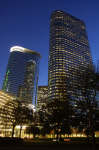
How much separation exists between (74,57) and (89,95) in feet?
492

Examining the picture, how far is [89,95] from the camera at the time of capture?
25297 mm

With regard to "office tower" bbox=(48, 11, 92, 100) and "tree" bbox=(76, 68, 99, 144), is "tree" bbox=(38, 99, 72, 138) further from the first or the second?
"office tower" bbox=(48, 11, 92, 100)

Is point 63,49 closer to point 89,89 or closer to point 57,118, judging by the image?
point 57,118

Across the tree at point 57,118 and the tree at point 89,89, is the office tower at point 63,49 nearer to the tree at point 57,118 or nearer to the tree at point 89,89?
the tree at point 57,118

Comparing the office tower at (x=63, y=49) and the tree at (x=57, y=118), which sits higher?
the office tower at (x=63, y=49)

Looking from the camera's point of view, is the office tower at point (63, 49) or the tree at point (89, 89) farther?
the office tower at point (63, 49)

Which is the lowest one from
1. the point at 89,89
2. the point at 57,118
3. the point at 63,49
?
the point at 57,118

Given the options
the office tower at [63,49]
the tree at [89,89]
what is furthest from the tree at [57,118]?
the office tower at [63,49]

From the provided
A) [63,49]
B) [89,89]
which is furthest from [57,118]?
[63,49]

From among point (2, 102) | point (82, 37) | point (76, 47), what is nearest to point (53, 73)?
point (76, 47)

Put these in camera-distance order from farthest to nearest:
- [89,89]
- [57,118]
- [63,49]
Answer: [63,49] < [57,118] < [89,89]

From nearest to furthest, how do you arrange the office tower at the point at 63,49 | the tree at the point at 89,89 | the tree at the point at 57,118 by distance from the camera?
1. the tree at the point at 89,89
2. the tree at the point at 57,118
3. the office tower at the point at 63,49

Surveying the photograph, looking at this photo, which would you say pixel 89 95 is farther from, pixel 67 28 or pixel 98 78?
pixel 67 28

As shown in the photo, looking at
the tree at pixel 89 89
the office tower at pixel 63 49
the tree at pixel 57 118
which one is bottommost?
the tree at pixel 57 118
